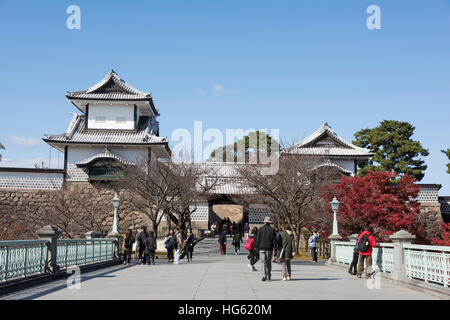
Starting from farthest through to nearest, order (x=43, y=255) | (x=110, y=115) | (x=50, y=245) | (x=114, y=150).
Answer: (x=110, y=115) < (x=114, y=150) < (x=50, y=245) < (x=43, y=255)

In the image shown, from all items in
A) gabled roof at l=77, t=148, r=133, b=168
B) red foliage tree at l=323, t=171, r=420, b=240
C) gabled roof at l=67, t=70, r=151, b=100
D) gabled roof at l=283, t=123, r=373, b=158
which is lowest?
red foliage tree at l=323, t=171, r=420, b=240

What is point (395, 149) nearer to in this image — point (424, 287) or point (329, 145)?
point (329, 145)

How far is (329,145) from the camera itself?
5209 cm

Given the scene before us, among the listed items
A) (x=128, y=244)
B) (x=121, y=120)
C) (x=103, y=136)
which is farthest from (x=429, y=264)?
(x=121, y=120)

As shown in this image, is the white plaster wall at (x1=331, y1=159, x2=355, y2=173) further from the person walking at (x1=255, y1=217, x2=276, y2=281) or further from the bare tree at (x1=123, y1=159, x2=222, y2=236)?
the person walking at (x1=255, y1=217, x2=276, y2=281)

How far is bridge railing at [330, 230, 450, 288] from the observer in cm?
1175

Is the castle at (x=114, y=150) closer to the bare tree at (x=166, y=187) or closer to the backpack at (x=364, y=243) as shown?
the bare tree at (x=166, y=187)

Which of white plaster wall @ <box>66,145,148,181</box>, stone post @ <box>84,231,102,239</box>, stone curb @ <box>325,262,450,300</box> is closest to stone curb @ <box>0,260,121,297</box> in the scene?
stone post @ <box>84,231,102,239</box>

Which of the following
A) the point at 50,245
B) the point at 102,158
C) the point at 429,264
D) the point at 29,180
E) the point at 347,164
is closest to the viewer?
the point at 429,264

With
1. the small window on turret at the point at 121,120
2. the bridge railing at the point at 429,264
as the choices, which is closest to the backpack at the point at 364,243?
the bridge railing at the point at 429,264

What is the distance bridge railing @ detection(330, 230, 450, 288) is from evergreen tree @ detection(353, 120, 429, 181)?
40.5 meters

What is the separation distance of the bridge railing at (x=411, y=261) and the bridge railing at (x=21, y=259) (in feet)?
32.5

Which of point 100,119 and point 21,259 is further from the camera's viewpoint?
point 100,119

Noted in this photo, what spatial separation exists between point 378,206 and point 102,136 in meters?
27.4
